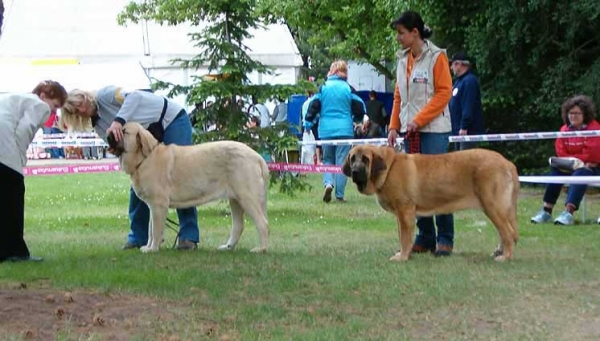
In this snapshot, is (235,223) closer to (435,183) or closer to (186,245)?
(186,245)

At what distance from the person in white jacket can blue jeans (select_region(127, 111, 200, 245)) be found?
56.4 inches

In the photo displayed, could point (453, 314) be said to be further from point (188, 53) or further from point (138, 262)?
point (188, 53)

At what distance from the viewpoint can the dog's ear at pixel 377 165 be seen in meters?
8.53

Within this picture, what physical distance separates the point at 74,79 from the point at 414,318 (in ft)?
77.7

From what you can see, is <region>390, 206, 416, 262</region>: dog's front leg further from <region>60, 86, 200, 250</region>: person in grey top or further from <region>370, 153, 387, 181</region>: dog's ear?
<region>60, 86, 200, 250</region>: person in grey top

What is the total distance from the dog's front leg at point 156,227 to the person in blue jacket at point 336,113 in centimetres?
712

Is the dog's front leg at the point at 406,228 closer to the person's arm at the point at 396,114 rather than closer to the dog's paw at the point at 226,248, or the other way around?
the person's arm at the point at 396,114

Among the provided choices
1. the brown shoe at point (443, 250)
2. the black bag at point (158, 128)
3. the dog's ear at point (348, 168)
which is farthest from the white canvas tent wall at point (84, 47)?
the dog's ear at point (348, 168)

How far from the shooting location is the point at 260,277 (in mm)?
7633

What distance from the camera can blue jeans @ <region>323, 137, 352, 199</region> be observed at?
1627cm

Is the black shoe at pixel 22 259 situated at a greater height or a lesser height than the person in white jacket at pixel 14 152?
lesser

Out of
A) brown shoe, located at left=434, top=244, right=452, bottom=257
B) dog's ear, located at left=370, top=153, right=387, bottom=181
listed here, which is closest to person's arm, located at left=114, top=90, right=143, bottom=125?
dog's ear, located at left=370, top=153, right=387, bottom=181

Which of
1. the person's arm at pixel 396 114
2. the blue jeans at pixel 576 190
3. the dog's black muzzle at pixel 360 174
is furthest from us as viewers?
A: the blue jeans at pixel 576 190

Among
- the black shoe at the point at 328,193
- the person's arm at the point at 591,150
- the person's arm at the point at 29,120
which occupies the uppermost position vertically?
the person's arm at the point at 29,120
